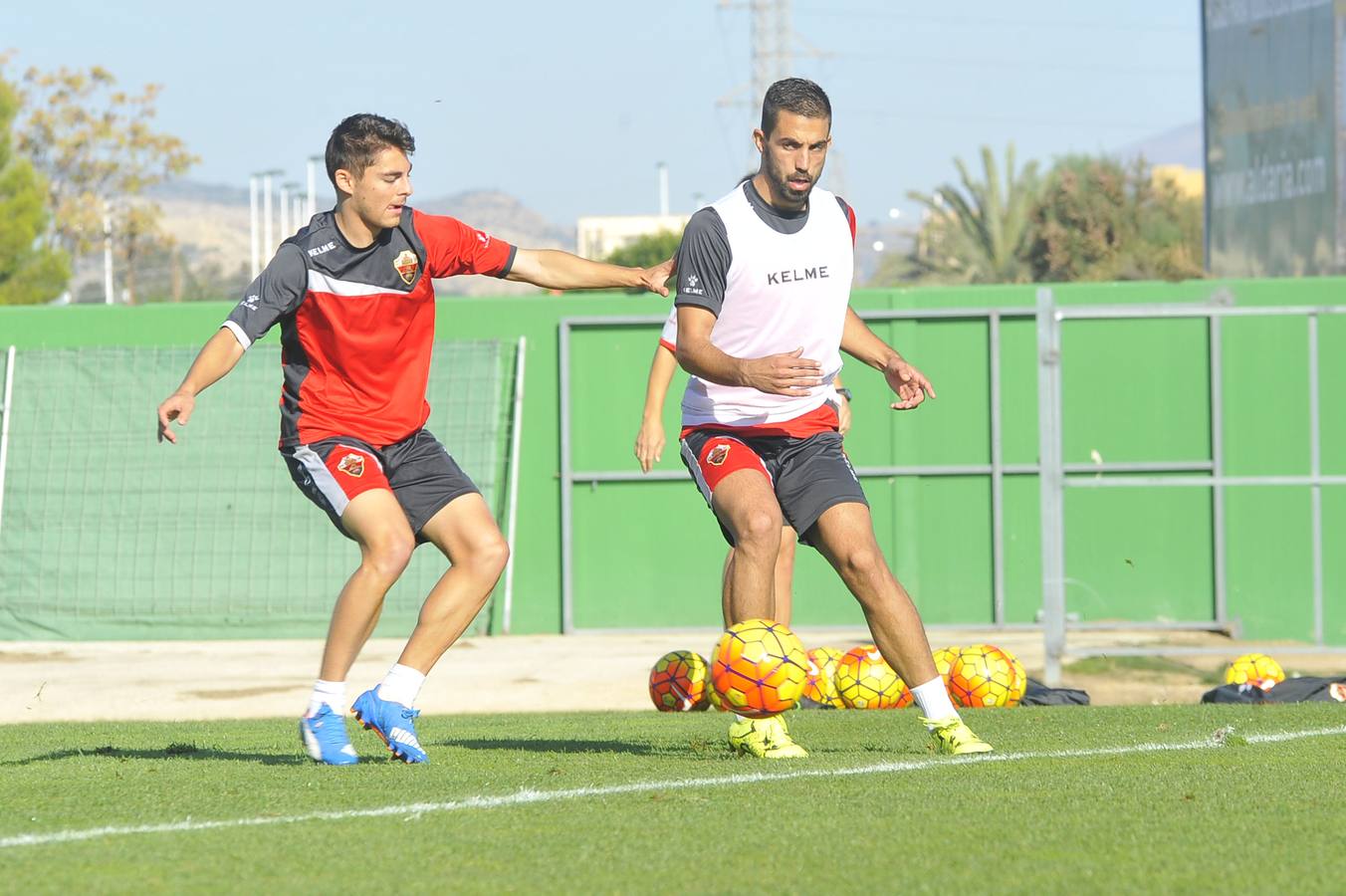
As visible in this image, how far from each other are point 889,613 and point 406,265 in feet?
7.02

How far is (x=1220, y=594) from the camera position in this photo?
1510cm

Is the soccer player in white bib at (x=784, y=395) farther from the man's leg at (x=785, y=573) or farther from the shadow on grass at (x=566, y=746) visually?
the man's leg at (x=785, y=573)

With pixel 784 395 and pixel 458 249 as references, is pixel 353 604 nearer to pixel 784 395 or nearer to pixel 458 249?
pixel 458 249

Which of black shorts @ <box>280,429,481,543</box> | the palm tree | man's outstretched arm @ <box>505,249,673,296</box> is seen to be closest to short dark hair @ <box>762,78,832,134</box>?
man's outstretched arm @ <box>505,249,673,296</box>

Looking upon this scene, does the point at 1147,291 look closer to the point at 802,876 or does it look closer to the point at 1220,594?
the point at 1220,594

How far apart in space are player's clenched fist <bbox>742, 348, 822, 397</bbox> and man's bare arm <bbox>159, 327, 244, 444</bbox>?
171cm

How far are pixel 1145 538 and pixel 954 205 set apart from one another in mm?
29378

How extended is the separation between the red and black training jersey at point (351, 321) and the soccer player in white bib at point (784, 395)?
951 mm

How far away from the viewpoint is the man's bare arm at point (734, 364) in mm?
6176

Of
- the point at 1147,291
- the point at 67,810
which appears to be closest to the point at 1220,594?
the point at 1147,291

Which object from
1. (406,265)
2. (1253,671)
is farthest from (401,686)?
(1253,671)

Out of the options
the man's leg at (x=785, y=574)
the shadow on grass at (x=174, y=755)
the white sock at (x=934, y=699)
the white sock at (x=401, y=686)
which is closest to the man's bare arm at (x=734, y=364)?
the white sock at (x=934, y=699)

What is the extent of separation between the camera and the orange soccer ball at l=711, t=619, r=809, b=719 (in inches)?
256

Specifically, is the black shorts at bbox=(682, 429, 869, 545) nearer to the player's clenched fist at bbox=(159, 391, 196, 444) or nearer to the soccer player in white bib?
the soccer player in white bib
